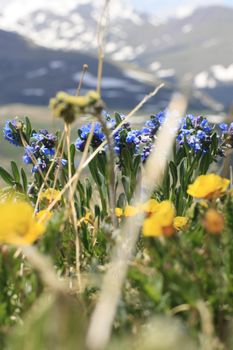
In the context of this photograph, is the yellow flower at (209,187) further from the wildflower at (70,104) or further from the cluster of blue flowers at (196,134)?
the cluster of blue flowers at (196,134)

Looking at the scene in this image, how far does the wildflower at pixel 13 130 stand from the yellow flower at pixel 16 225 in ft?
8.13

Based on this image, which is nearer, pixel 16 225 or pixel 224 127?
pixel 16 225

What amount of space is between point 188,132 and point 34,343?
113 inches

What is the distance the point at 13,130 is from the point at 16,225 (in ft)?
8.48

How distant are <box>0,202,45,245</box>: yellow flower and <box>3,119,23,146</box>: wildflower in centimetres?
248

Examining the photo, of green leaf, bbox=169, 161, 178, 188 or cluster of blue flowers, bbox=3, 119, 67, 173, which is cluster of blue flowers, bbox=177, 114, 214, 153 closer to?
green leaf, bbox=169, 161, 178, 188

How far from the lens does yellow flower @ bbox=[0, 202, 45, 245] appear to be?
4.21ft

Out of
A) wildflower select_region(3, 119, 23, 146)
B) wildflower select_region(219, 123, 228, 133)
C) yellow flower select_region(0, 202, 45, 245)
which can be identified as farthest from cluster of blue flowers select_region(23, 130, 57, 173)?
yellow flower select_region(0, 202, 45, 245)

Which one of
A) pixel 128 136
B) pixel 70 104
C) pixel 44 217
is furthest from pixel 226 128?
pixel 70 104

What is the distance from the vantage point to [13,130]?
3.83 m

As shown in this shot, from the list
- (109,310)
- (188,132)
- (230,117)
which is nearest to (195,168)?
(188,132)

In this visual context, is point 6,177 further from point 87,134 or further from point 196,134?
point 196,134

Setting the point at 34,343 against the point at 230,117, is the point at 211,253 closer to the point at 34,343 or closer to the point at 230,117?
the point at 230,117

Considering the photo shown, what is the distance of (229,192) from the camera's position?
2.07 m
